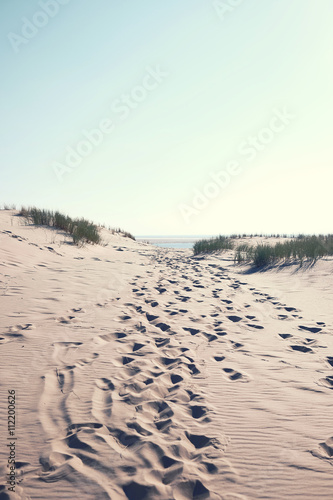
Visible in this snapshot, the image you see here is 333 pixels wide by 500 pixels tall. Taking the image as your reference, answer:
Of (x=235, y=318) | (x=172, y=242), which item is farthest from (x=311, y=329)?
(x=172, y=242)

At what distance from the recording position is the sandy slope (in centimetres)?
170

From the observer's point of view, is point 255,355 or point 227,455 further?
point 255,355

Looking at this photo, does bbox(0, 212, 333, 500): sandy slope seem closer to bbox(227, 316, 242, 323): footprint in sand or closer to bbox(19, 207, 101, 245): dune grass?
bbox(227, 316, 242, 323): footprint in sand

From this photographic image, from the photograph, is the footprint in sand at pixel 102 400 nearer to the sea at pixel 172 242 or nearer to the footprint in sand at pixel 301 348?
the footprint in sand at pixel 301 348

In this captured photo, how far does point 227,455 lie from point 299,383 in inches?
46.7

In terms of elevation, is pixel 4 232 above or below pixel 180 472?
above

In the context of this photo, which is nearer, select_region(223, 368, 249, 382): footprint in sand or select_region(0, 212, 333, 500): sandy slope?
select_region(0, 212, 333, 500): sandy slope

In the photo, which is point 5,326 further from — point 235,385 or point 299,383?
point 299,383

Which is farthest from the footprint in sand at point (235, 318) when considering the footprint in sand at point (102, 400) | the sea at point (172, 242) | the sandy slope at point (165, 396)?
the sea at point (172, 242)

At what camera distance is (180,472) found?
1738 millimetres

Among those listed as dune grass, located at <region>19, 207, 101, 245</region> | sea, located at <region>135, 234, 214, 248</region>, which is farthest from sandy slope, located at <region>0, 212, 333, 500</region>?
sea, located at <region>135, 234, 214, 248</region>

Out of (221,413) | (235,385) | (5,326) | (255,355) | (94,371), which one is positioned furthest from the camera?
(5,326)

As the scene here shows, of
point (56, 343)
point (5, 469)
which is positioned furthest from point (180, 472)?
point (56, 343)

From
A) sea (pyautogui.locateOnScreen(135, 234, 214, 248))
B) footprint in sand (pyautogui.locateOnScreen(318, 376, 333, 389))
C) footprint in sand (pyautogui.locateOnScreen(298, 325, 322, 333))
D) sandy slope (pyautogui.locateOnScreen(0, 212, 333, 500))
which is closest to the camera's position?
sandy slope (pyautogui.locateOnScreen(0, 212, 333, 500))
